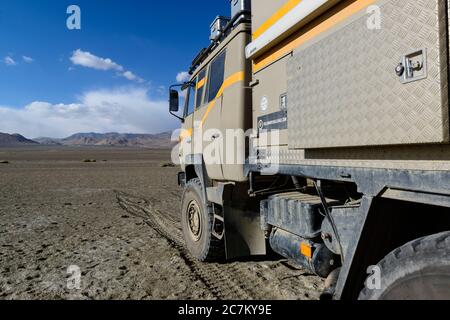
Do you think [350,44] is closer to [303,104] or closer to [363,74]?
[363,74]

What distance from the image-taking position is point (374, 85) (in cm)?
200

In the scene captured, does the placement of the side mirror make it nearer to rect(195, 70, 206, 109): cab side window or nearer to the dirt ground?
rect(195, 70, 206, 109): cab side window

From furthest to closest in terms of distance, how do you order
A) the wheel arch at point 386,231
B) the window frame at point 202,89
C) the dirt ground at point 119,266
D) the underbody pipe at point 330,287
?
the window frame at point 202,89
the dirt ground at point 119,266
the underbody pipe at point 330,287
the wheel arch at point 386,231

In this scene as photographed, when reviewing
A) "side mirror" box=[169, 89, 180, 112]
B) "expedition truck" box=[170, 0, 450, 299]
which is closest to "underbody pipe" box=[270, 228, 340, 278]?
"expedition truck" box=[170, 0, 450, 299]

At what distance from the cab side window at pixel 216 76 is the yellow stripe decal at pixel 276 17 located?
0.94 meters

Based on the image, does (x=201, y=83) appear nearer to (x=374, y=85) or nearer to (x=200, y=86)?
(x=200, y=86)

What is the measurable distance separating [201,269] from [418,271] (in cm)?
343

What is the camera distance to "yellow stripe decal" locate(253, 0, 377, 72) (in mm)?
2227

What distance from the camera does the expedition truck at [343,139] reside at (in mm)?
1723

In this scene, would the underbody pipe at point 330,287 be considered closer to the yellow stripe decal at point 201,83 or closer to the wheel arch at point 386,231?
the wheel arch at point 386,231

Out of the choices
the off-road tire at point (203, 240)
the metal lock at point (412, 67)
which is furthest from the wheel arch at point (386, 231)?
the off-road tire at point (203, 240)

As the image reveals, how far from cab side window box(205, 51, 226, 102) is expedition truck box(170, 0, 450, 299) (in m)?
0.10
